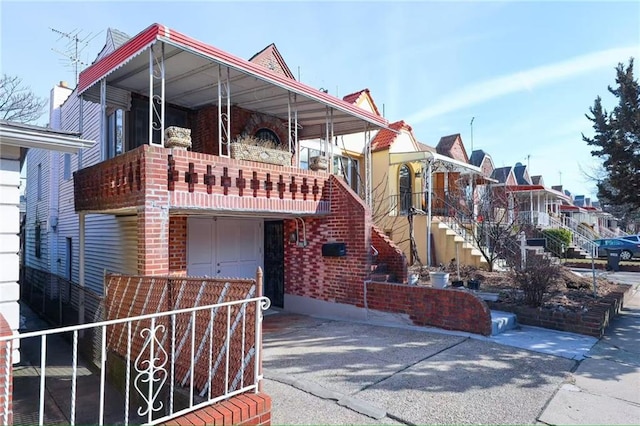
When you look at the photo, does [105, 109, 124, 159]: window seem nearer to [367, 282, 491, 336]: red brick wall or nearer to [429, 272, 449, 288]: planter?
[367, 282, 491, 336]: red brick wall

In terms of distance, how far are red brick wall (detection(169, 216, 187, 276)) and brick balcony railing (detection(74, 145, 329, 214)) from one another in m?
1.22

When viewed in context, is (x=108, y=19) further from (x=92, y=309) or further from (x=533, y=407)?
(x=533, y=407)

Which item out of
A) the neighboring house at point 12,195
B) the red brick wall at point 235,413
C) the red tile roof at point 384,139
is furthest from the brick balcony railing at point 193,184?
the red tile roof at point 384,139

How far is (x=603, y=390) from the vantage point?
4.26 meters

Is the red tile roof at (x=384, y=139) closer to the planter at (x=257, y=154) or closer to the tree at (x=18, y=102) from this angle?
the planter at (x=257, y=154)

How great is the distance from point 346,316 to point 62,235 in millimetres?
9587

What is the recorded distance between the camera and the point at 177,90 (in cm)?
834

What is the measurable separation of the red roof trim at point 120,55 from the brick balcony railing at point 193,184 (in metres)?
1.57

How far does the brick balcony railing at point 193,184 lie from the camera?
5.59m

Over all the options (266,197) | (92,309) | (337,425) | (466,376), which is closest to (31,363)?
(92,309)

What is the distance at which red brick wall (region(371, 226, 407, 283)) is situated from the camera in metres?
8.34

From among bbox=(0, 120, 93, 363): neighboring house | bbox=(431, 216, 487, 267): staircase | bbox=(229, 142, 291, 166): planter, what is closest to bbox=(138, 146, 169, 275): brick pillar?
bbox=(0, 120, 93, 363): neighboring house

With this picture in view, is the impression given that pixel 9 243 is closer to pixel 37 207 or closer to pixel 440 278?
pixel 440 278

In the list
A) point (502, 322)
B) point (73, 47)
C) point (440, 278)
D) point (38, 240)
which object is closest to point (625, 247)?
point (440, 278)
